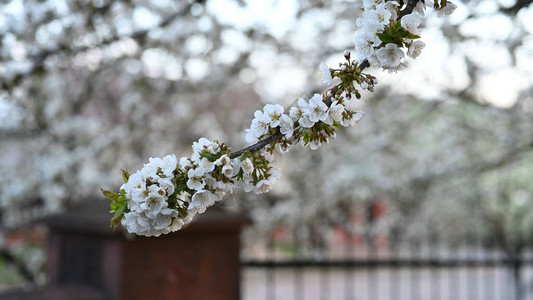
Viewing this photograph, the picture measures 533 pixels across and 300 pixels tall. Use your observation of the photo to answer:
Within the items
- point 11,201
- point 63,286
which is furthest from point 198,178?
point 11,201

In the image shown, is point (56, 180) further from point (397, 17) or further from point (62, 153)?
point (397, 17)

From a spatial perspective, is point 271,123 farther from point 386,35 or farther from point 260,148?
point 386,35

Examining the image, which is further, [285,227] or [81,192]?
[285,227]

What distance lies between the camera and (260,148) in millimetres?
1062

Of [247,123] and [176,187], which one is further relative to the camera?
[247,123]

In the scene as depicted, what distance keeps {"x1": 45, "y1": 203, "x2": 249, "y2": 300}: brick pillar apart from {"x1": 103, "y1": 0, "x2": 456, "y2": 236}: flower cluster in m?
1.31

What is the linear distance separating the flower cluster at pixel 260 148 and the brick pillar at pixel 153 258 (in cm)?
131

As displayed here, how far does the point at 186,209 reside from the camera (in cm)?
104

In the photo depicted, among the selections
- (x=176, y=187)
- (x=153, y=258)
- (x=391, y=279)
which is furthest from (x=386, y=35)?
(x=391, y=279)

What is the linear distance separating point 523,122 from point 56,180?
13.5 ft

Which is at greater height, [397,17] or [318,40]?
[318,40]

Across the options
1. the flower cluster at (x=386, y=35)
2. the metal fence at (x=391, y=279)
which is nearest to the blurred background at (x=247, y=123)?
the metal fence at (x=391, y=279)

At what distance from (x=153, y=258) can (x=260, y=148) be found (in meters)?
1.47

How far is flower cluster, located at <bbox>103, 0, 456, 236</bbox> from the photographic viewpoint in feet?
3.33
